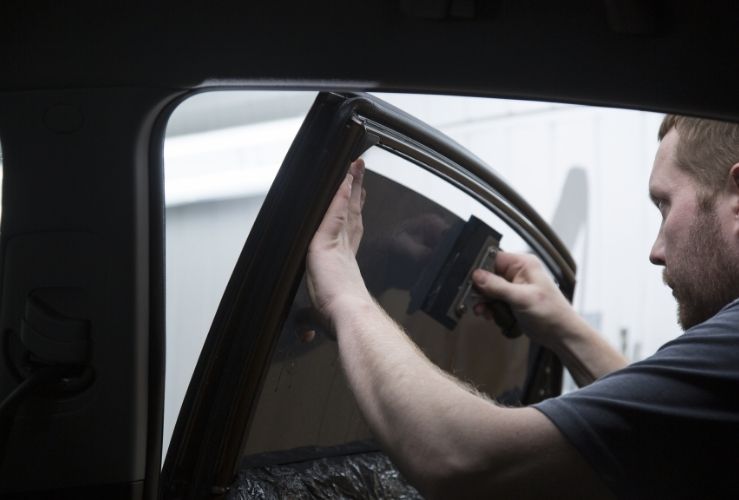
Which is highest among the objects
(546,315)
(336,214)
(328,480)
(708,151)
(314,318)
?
(708,151)

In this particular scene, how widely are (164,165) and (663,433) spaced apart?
2.42 feet

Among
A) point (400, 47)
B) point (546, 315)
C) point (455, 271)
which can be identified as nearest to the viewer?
point (400, 47)

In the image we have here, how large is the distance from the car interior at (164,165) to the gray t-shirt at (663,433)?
395 millimetres

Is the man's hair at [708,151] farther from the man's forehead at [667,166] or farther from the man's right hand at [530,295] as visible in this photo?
the man's right hand at [530,295]

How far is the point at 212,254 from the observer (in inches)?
92.4


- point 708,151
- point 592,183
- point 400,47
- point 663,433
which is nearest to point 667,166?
point 708,151

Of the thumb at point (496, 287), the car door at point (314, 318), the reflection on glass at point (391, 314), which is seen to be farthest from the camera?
the thumb at point (496, 287)

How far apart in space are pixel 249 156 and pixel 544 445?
1.98m

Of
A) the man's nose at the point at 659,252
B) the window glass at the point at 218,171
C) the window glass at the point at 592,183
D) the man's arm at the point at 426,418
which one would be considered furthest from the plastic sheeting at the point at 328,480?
the window glass at the point at 592,183

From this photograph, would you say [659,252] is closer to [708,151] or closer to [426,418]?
[708,151]

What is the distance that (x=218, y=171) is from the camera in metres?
2.86

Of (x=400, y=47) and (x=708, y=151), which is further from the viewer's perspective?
(x=708, y=151)

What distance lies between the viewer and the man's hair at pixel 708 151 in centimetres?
135

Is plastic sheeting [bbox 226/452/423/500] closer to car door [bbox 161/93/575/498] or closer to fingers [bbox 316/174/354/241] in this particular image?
car door [bbox 161/93/575/498]
